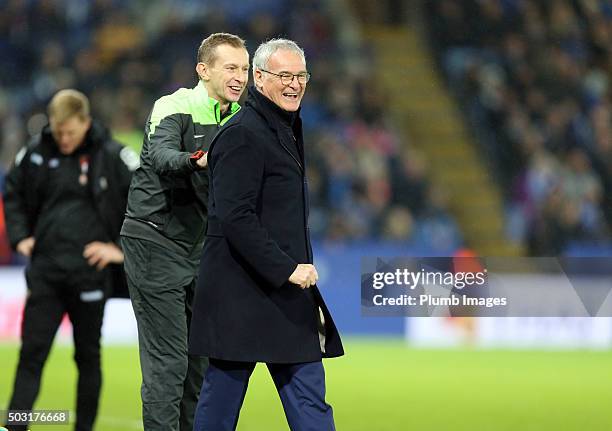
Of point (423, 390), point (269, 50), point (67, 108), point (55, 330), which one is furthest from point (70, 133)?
point (423, 390)

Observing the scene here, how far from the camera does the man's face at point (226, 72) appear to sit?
251 inches

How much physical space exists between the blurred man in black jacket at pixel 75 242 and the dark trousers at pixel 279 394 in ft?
7.20

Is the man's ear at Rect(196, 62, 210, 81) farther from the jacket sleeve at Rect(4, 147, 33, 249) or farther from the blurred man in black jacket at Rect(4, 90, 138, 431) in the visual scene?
the jacket sleeve at Rect(4, 147, 33, 249)

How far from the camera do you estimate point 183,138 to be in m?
6.46

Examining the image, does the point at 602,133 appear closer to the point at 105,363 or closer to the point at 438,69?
the point at 438,69

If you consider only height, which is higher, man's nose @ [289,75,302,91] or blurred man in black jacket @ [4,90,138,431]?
man's nose @ [289,75,302,91]

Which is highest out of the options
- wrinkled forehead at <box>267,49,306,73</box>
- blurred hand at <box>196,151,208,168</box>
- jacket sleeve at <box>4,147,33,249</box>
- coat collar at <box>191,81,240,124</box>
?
wrinkled forehead at <box>267,49,306,73</box>

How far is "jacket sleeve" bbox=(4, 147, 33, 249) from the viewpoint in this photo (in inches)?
303

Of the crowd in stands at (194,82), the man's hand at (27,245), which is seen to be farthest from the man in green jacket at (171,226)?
the crowd in stands at (194,82)

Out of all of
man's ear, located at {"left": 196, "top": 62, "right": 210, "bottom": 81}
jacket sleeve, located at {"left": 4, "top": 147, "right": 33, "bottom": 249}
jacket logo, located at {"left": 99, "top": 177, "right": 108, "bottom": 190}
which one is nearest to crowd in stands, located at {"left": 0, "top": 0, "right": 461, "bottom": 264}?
jacket sleeve, located at {"left": 4, "top": 147, "right": 33, "bottom": 249}

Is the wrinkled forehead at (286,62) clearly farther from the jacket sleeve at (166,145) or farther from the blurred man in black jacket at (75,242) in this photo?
the blurred man in black jacket at (75,242)

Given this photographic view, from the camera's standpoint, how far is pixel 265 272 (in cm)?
533

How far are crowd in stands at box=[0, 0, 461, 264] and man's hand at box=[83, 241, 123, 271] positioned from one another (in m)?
9.91

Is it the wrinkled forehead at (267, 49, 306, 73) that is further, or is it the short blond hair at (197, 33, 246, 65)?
the short blond hair at (197, 33, 246, 65)
